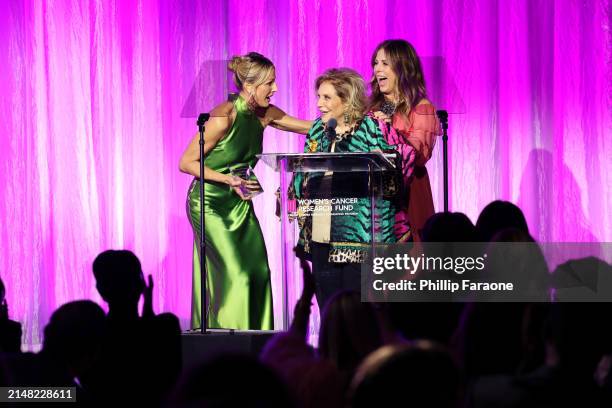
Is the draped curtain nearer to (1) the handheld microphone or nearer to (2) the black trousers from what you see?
(1) the handheld microphone

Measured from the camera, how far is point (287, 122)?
239 inches

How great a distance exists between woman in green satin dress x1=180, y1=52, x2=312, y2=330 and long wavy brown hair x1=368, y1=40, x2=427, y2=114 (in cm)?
71

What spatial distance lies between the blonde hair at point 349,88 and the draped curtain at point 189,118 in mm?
1308

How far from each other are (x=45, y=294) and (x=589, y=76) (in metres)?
3.97

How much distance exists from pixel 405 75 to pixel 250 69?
91 cm

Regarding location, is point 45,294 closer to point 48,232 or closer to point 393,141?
point 48,232

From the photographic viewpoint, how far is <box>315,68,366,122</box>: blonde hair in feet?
16.1

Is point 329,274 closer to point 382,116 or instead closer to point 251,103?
point 382,116

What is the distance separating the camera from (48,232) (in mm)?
6758

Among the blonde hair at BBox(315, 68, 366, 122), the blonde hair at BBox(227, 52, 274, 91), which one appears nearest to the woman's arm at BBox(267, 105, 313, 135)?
the blonde hair at BBox(227, 52, 274, 91)

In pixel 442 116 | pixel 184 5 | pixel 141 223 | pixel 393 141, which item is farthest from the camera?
pixel 141 223

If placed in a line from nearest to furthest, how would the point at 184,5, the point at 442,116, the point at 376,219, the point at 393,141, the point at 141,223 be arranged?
the point at 376,219
the point at 393,141
the point at 442,116
the point at 184,5
the point at 141,223

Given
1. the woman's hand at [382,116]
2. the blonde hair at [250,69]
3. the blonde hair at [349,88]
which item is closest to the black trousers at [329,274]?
the blonde hair at [349,88]

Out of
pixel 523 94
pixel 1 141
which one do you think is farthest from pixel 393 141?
pixel 1 141
